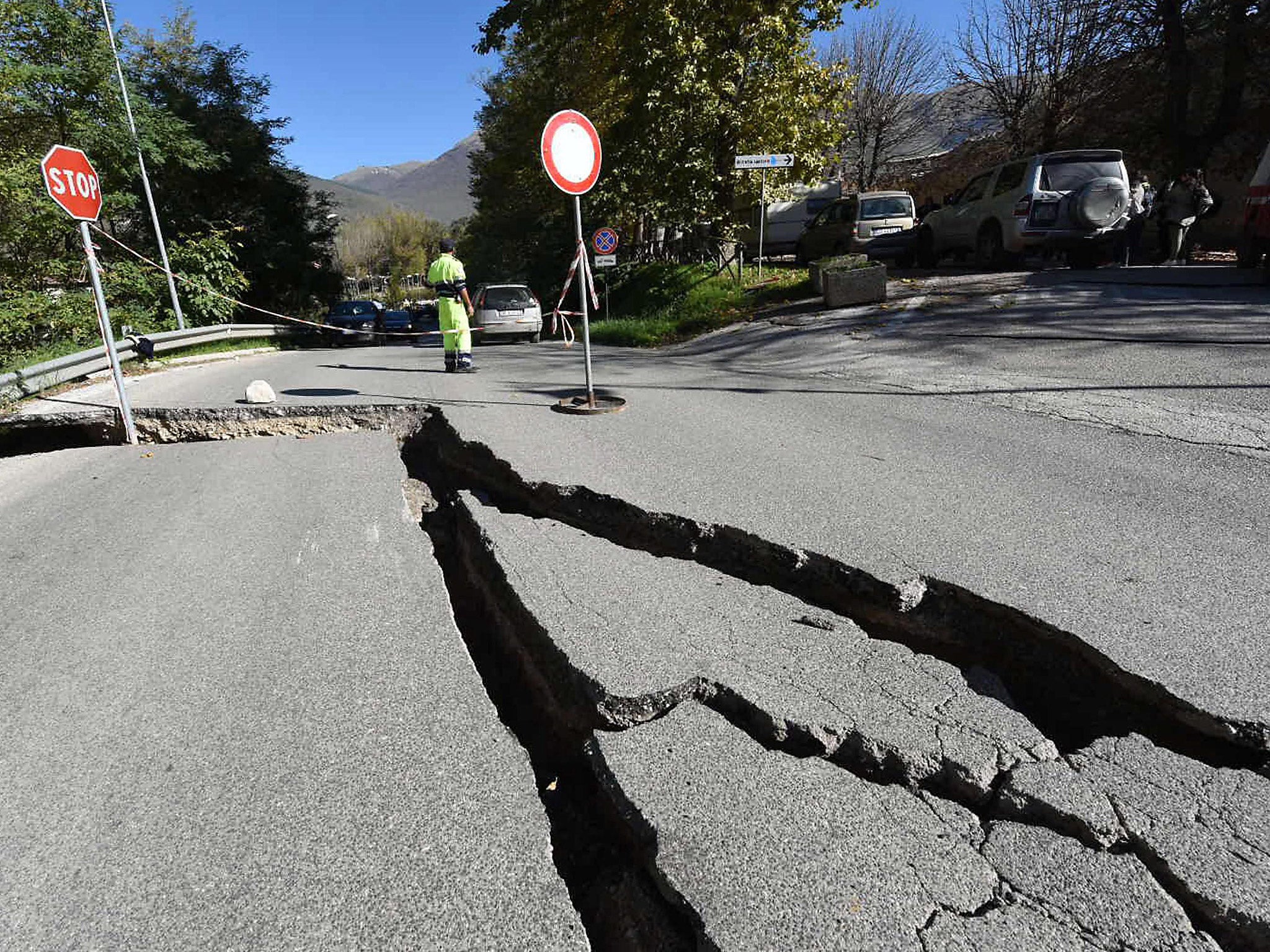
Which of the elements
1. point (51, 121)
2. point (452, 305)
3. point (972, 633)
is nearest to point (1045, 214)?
point (452, 305)

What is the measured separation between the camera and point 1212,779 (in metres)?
1.91

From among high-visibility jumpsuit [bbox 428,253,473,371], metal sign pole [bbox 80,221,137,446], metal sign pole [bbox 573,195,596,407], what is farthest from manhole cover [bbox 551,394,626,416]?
metal sign pole [bbox 80,221,137,446]

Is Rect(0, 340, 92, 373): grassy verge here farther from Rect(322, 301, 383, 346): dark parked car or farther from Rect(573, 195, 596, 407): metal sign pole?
Rect(322, 301, 383, 346): dark parked car

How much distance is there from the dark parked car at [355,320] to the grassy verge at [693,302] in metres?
10.6

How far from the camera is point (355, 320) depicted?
27.5 meters

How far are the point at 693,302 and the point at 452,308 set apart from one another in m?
8.03

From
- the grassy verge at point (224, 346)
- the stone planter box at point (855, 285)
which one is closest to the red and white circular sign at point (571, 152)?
the stone planter box at point (855, 285)

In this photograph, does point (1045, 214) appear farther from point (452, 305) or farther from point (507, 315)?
point (507, 315)

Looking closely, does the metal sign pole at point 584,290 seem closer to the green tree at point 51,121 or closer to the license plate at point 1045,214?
the license plate at point 1045,214

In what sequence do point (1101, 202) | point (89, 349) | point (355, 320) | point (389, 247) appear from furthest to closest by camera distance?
Answer: point (389, 247) < point (355, 320) < point (1101, 202) < point (89, 349)

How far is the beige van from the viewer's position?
17453 mm

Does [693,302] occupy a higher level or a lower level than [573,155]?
lower

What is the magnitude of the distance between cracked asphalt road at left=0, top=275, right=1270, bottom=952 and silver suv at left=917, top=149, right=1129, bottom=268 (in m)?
8.39

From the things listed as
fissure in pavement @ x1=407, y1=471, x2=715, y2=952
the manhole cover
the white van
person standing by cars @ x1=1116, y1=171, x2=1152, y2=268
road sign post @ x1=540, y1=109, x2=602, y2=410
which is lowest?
fissure in pavement @ x1=407, y1=471, x2=715, y2=952
